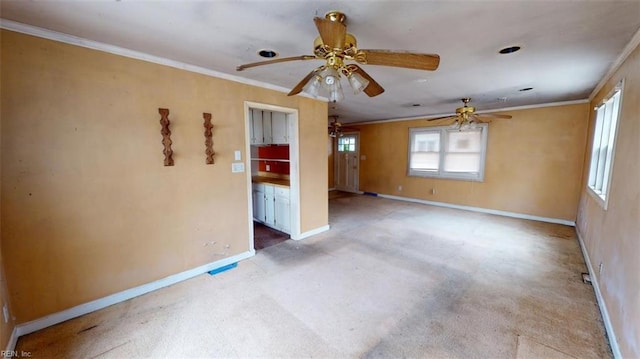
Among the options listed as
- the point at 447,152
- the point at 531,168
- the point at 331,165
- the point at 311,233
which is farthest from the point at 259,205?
the point at 531,168

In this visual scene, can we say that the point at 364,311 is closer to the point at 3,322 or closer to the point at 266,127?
the point at 3,322

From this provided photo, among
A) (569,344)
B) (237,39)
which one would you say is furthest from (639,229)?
(237,39)

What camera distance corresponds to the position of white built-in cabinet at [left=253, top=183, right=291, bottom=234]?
4.19 meters

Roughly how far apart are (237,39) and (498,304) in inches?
129

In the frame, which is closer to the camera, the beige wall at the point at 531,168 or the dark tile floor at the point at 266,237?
the dark tile floor at the point at 266,237

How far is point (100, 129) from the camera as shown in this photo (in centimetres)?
223

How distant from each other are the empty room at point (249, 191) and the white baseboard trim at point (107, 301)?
0.5 inches

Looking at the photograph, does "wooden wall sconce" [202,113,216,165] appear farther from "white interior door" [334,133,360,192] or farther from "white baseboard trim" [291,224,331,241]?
"white interior door" [334,133,360,192]

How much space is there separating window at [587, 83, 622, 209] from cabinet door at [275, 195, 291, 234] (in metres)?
3.77

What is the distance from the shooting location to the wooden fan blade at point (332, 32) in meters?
1.25

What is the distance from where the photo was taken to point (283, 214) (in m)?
4.27

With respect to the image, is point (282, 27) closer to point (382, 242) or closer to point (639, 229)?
point (639, 229)

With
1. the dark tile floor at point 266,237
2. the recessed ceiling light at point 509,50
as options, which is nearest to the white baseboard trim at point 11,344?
the dark tile floor at point 266,237

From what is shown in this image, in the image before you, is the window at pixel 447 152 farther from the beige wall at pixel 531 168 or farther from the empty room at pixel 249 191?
the empty room at pixel 249 191
